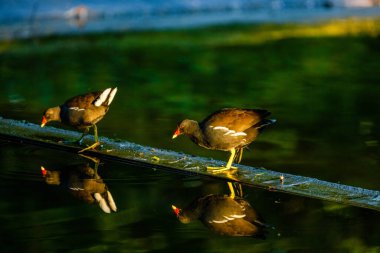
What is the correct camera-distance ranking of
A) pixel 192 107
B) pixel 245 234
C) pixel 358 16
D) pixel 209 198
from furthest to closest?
pixel 358 16
pixel 192 107
pixel 209 198
pixel 245 234

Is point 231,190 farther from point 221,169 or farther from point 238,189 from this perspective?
point 221,169

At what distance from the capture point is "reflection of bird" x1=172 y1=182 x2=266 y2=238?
6.26 m

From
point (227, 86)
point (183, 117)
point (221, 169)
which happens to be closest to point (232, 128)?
point (221, 169)

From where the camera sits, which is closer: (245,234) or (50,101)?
(245,234)

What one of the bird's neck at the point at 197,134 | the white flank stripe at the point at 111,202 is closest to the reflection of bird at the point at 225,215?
the white flank stripe at the point at 111,202

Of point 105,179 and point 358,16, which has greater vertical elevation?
point 105,179

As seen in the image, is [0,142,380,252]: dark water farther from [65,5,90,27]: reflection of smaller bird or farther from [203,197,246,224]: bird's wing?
[65,5,90,27]: reflection of smaller bird

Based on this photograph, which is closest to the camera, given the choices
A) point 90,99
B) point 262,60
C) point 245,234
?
point 245,234

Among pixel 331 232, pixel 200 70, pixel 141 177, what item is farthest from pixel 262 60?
pixel 331 232

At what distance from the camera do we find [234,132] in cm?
762

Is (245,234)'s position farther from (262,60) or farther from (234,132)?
(262,60)

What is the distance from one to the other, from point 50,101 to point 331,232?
20.4 ft

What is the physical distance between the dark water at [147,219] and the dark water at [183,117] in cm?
1

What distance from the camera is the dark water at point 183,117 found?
6.18 metres
